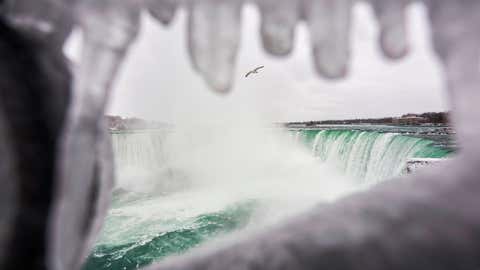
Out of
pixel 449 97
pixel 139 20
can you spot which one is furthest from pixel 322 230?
pixel 139 20

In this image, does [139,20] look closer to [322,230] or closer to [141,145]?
[322,230]

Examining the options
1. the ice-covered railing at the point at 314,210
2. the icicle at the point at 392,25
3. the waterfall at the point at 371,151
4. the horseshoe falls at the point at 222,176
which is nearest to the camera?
the ice-covered railing at the point at 314,210

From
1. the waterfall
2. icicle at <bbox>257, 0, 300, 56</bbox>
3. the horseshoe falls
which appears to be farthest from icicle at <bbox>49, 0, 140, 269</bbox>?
the waterfall

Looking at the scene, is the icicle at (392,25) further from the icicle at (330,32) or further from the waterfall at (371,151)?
the waterfall at (371,151)

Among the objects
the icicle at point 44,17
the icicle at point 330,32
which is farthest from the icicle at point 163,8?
the icicle at point 330,32

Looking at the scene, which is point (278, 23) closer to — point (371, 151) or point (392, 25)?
point (392, 25)

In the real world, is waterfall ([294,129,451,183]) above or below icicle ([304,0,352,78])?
below

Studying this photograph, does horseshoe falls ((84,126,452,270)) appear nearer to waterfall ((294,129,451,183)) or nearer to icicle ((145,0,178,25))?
waterfall ((294,129,451,183))
